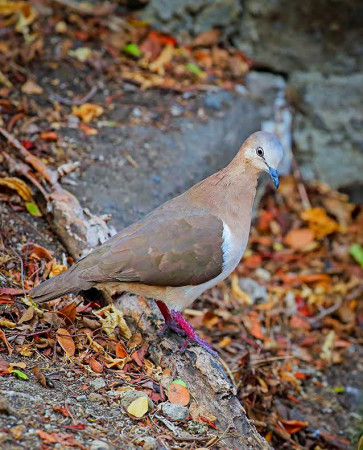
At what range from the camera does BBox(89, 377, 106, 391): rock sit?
3.47m

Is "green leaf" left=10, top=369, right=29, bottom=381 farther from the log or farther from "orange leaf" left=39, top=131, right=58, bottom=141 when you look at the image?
"orange leaf" left=39, top=131, right=58, bottom=141

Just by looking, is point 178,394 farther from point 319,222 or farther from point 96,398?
point 319,222

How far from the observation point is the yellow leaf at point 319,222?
6641mm

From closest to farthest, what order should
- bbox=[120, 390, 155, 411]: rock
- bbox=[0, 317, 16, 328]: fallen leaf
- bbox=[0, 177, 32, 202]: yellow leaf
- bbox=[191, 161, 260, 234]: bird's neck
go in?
bbox=[120, 390, 155, 411]: rock < bbox=[0, 317, 16, 328]: fallen leaf < bbox=[191, 161, 260, 234]: bird's neck < bbox=[0, 177, 32, 202]: yellow leaf

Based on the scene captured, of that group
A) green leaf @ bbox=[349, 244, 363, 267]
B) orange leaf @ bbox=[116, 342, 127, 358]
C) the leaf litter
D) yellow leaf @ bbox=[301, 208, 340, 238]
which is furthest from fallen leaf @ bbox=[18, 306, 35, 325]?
green leaf @ bbox=[349, 244, 363, 267]

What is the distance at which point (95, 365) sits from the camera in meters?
3.65

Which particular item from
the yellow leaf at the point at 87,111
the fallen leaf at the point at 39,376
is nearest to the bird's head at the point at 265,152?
the fallen leaf at the point at 39,376

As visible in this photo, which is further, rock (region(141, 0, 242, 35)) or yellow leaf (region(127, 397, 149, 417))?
rock (region(141, 0, 242, 35))

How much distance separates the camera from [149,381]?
144 inches

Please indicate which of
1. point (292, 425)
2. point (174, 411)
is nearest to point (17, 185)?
point (174, 411)

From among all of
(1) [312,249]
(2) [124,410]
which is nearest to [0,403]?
(2) [124,410]

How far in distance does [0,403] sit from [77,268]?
3.32 feet

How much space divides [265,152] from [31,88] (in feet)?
8.53

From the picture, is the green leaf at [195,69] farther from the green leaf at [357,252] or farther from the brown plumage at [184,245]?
the brown plumage at [184,245]
